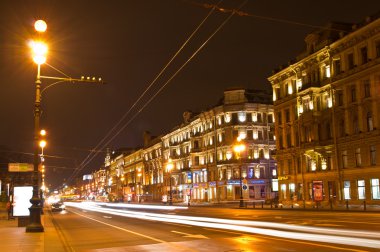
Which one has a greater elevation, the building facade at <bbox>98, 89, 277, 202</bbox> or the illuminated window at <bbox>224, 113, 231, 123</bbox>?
the illuminated window at <bbox>224, 113, 231, 123</bbox>

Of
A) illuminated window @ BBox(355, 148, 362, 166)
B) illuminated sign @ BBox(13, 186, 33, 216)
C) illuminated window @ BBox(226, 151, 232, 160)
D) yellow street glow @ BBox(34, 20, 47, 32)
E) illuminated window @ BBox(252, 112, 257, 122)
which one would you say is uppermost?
illuminated window @ BBox(252, 112, 257, 122)

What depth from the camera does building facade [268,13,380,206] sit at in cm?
4838

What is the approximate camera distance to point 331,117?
180ft

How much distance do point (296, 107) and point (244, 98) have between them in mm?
23222

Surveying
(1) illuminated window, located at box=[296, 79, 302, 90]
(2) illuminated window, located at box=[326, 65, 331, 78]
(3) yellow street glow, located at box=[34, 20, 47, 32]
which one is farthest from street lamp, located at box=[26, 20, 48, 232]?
(1) illuminated window, located at box=[296, 79, 302, 90]

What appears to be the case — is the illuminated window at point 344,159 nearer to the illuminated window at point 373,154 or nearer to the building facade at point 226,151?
the illuminated window at point 373,154

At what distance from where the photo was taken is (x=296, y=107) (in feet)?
205

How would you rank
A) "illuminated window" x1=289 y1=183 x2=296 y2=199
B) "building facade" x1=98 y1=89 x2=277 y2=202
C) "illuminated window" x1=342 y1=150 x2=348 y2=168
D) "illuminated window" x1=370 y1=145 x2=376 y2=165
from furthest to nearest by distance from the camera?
"building facade" x1=98 y1=89 x2=277 y2=202 → "illuminated window" x1=289 y1=183 x2=296 y2=199 → "illuminated window" x1=342 y1=150 x2=348 y2=168 → "illuminated window" x1=370 y1=145 x2=376 y2=165

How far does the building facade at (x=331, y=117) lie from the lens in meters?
48.4

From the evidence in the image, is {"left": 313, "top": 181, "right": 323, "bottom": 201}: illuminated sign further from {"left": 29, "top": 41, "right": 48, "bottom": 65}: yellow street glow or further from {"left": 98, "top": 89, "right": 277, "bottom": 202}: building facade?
{"left": 29, "top": 41, "right": 48, "bottom": 65}: yellow street glow

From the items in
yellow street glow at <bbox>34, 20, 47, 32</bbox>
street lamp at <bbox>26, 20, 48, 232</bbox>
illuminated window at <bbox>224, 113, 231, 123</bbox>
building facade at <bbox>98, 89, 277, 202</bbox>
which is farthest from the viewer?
illuminated window at <bbox>224, 113, 231, 123</bbox>

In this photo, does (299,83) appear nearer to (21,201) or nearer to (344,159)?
(344,159)

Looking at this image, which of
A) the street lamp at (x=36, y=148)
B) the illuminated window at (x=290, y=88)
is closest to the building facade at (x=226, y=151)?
the illuminated window at (x=290, y=88)

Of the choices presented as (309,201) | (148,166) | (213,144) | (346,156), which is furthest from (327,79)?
(148,166)
